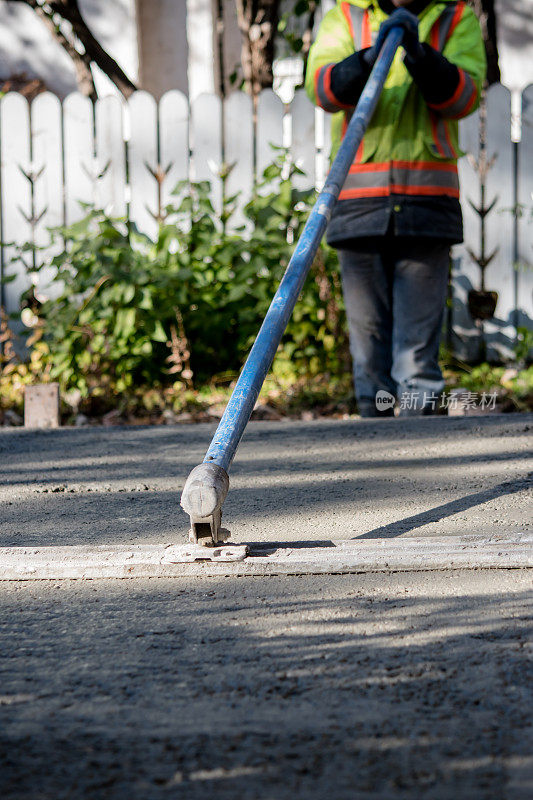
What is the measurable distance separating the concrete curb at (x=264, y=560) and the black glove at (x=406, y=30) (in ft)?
→ 6.45

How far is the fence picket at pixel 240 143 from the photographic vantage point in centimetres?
526

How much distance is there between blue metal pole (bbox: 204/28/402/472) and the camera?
205cm

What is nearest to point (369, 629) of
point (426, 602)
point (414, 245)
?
point (426, 602)

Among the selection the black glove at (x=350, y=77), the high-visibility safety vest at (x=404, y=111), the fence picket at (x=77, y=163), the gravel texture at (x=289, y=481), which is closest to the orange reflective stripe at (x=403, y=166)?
the high-visibility safety vest at (x=404, y=111)

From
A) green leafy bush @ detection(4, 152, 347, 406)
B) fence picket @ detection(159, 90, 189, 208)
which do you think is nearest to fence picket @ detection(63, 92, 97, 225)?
fence picket @ detection(159, 90, 189, 208)

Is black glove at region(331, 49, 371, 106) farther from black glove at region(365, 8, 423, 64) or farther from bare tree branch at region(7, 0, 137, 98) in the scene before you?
bare tree branch at region(7, 0, 137, 98)

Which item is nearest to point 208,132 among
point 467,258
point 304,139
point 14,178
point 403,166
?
point 304,139

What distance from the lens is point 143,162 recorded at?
529 cm

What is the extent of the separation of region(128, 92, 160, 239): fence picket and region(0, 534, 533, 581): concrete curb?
3.63 metres

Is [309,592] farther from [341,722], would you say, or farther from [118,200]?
[118,200]

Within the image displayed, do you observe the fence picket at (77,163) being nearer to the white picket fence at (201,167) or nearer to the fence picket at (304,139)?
the white picket fence at (201,167)

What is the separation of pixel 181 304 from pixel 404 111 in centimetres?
153

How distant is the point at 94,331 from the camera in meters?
4.43

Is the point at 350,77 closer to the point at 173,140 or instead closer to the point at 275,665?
the point at 173,140
